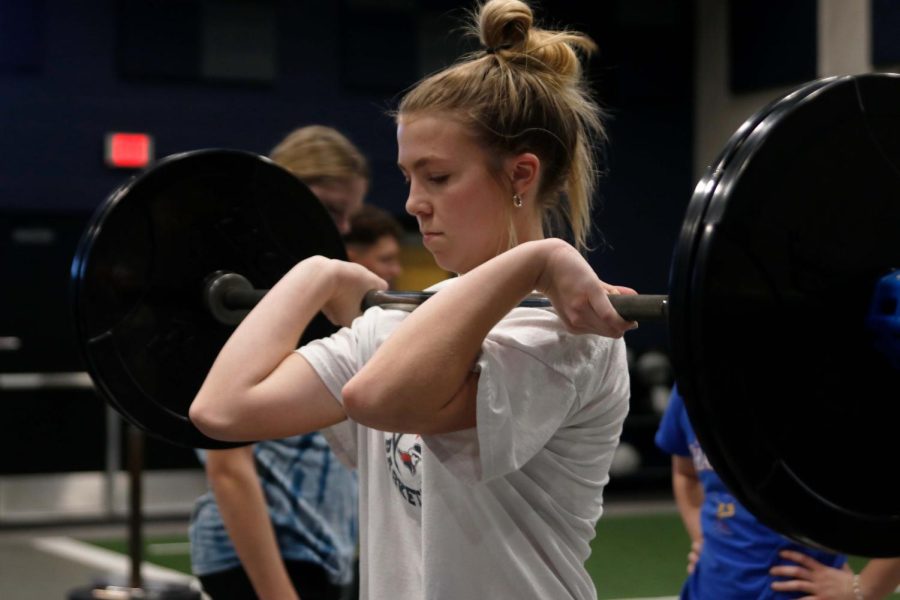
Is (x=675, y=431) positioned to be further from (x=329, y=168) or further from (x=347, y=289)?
(x=347, y=289)

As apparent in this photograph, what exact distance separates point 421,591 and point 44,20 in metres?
6.82

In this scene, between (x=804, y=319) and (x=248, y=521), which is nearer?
(x=804, y=319)

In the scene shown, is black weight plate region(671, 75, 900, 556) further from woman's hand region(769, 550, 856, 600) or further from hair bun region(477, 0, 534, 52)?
woman's hand region(769, 550, 856, 600)

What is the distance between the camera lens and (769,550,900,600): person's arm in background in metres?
2.21

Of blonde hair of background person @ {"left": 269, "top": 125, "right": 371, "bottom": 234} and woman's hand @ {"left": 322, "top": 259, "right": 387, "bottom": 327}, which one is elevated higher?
blonde hair of background person @ {"left": 269, "top": 125, "right": 371, "bottom": 234}

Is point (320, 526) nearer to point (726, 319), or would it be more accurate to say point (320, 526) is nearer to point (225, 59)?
point (726, 319)

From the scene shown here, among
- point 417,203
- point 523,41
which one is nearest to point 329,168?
point 523,41

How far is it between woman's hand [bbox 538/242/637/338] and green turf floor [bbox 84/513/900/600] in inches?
173

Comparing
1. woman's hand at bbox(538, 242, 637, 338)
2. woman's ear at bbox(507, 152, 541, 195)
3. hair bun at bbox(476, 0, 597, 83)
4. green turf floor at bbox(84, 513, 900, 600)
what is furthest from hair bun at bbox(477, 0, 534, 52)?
green turf floor at bbox(84, 513, 900, 600)

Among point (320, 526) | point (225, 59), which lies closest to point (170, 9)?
point (225, 59)

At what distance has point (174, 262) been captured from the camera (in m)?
1.97

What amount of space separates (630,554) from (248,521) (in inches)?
188

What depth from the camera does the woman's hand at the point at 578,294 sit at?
1.27 m

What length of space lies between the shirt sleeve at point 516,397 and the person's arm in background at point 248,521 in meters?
0.84
